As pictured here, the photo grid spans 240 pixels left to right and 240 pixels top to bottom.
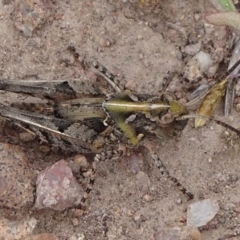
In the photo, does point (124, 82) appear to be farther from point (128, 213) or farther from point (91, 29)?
point (128, 213)

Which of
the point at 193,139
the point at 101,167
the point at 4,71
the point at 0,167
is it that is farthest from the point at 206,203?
the point at 4,71

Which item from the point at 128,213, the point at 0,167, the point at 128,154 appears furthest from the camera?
the point at 128,154

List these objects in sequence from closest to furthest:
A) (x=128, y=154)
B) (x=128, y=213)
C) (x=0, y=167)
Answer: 1. (x=0, y=167)
2. (x=128, y=213)
3. (x=128, y=154)

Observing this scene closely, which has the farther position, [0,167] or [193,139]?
[193,139]

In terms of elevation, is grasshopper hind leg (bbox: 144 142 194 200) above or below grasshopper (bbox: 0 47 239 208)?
below

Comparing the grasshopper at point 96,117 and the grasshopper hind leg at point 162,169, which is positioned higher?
the grasshopper at point 96,117
